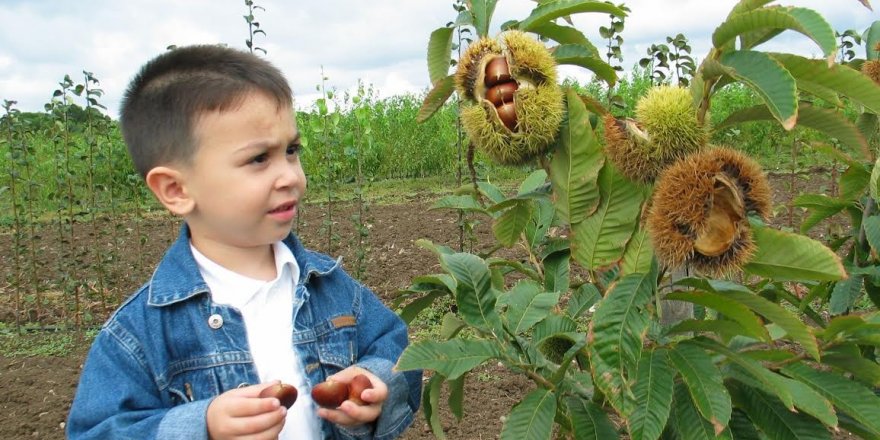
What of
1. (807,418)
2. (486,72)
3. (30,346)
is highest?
(486,72)

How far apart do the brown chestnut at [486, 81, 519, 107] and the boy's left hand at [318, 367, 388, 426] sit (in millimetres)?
547

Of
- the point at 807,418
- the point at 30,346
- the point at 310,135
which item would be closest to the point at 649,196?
the point at 807,418

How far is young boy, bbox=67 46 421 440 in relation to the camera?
1.34m

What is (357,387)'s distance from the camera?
4.51ft

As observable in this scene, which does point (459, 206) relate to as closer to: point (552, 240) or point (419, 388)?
point (552, 240)

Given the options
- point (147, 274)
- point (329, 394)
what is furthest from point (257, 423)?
point (147, 274)

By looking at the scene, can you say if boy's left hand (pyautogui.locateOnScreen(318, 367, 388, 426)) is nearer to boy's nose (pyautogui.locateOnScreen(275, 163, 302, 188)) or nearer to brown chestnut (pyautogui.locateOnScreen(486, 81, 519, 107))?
boy's nose (pyautogui.locateOnScreen(275, 163, 302, 188))

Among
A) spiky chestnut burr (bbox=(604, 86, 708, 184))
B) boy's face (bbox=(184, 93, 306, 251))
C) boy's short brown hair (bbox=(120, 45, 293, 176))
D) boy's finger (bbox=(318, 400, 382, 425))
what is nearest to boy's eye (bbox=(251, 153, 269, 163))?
boy's face (bbox=(184, 93, 306, 251))

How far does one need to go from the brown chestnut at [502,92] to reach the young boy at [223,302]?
1.34ft

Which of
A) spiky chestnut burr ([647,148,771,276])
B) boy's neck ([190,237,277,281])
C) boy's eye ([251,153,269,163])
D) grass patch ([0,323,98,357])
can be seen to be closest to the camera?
spiky chestnut burr ([647,148,771,276])

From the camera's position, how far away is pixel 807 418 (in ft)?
4.23

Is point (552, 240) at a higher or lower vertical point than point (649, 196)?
lower

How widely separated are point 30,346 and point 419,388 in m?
3.88

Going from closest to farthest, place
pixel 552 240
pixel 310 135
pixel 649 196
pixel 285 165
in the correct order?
pixel 649 196 → pixel 285 165 → pixel 552 240 → pixel 310 135
